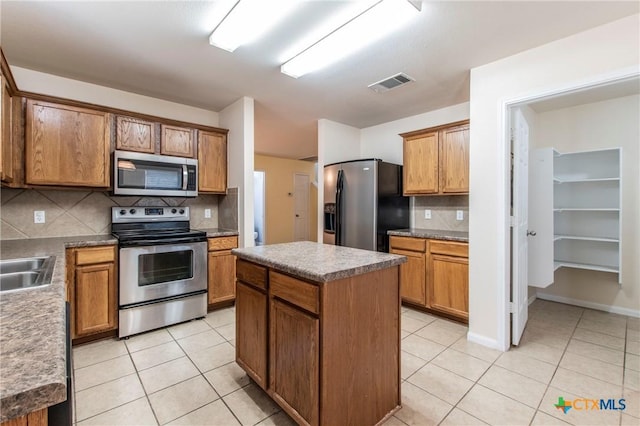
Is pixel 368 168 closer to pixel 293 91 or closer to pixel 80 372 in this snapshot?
pixel 293 91

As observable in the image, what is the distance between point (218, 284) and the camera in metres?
3.29

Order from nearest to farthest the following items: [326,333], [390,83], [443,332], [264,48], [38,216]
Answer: [326,333]
[264,48]
[38,216]
[443,332]
[390,83]

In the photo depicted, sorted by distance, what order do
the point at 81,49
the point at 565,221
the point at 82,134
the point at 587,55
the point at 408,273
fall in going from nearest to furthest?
the point at 587,55 < the point at 81,49 < the point at 82,134 < the point at 408,273 < the point at 565,221

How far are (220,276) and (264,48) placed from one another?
7.79 feet

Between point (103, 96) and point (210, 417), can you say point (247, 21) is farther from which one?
point (210, 417)

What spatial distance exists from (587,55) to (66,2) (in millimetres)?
3546

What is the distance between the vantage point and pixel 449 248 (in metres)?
3.02

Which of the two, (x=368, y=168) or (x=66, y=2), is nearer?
(x=66, y=2)

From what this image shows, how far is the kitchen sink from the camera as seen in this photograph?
→ 153 centimetres

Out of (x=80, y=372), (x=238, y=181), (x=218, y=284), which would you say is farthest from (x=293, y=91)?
(x=80, y=372)

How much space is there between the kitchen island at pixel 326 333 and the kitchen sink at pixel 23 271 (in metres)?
1.08

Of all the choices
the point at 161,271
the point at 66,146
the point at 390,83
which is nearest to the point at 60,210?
the point at 66,146

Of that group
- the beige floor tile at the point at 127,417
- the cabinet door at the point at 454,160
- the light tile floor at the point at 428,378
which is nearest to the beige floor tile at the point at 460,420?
the light tile floor at the point at 428,378

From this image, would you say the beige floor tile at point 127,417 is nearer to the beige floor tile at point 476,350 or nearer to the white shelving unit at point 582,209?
the beige floor tile at point 476,350
